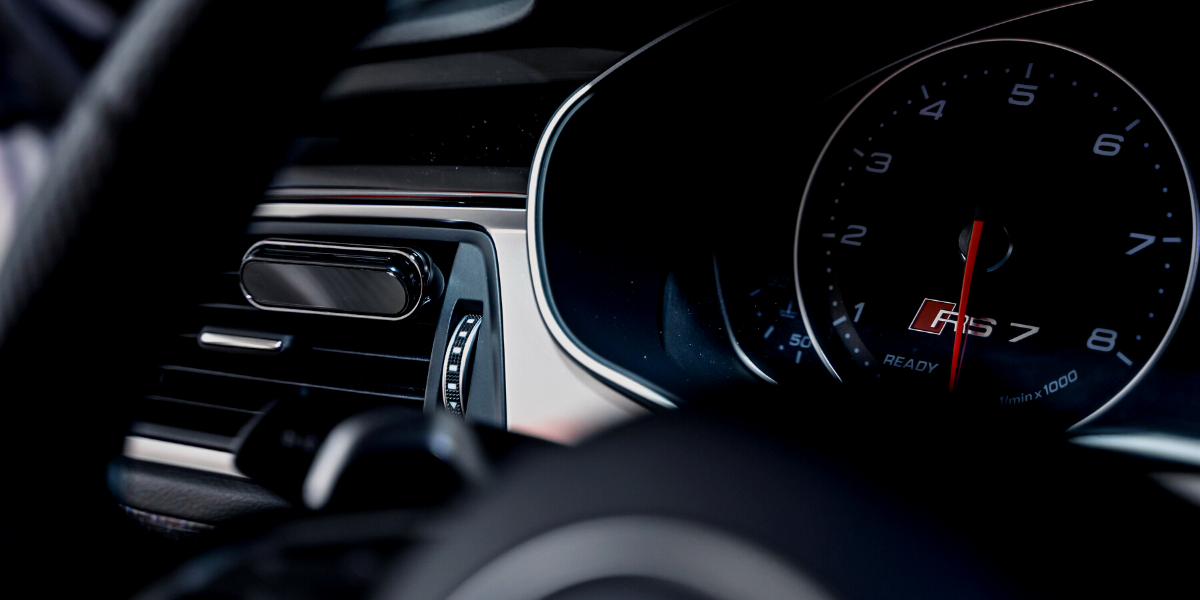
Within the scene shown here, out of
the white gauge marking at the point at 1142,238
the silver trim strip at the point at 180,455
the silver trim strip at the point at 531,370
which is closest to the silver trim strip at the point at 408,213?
the silver trim strip at the point at 531,370

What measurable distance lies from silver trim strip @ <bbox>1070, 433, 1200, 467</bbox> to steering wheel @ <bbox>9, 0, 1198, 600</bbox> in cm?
58

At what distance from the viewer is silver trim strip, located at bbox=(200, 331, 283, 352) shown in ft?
5.10

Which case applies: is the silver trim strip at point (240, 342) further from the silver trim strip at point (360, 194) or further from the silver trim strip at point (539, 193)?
the silver trim strip at point (539, 193)

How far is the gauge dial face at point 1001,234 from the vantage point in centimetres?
126

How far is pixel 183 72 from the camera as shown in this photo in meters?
0.53

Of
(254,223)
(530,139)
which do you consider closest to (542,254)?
(530,139)

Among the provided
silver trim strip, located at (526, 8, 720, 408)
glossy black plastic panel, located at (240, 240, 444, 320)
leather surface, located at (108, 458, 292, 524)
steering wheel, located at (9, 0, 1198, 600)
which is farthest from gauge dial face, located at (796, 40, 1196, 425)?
leather surface, located at (108, 458, 292, 524)

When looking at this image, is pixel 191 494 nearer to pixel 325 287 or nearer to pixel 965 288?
pixel 325 287

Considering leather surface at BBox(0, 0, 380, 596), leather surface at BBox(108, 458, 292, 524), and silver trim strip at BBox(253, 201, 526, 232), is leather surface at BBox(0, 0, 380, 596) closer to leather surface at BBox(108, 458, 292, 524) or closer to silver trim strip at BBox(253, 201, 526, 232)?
silver trim strip at BBox(253, 201, 526, 232)

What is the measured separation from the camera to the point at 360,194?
1479mm

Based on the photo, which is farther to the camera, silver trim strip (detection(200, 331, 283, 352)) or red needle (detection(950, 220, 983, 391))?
silver trim strip (detection(200, 331, 283, 352))

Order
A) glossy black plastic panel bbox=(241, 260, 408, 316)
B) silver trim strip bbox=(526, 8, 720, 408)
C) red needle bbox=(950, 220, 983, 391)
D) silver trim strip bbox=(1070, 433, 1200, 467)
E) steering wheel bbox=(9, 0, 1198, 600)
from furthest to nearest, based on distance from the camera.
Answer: glossy black plastic panel bbox=(241, 260, 408, 316) → red needle bbox=(950, 220, 983, 391) → silver trim strip bbox=(526, 8, 720, 408) → silver trim strip bbox=(1070, 433, 1200, 467) → steering wheel bbox=(9, 0, 1198, 600)

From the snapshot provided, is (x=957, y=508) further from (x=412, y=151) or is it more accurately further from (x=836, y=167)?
(x=412, y=151)

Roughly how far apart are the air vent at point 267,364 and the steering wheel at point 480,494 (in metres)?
0.82
